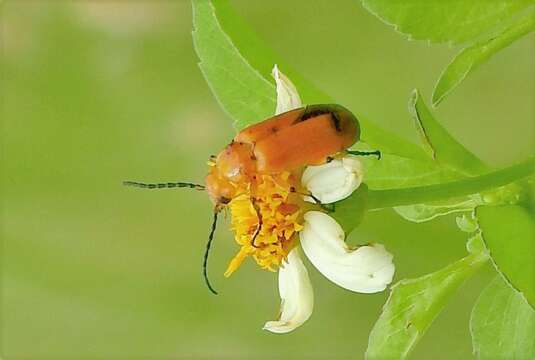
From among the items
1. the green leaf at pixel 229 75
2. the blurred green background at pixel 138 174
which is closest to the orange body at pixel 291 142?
the green leaf at pixel 229 75

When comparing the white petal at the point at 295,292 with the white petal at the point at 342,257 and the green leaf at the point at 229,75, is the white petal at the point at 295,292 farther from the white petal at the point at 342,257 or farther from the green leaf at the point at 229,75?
the green leaf at the point at 229,75

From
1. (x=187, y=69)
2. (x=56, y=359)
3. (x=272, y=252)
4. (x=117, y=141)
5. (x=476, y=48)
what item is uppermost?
(x=476, y=48)

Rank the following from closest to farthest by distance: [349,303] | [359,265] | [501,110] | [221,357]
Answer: [359,265], [501,110], [349,303], [221,357]

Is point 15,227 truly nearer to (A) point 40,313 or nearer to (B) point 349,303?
(A) point 40,313

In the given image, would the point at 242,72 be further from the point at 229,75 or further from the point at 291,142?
the point at 291,142

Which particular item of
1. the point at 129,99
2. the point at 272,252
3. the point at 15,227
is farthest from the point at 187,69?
the point at 272,252

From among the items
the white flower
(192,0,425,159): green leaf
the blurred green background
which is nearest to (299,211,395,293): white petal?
the white flower

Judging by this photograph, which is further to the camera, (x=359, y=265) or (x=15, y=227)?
(x=15, y=227)
